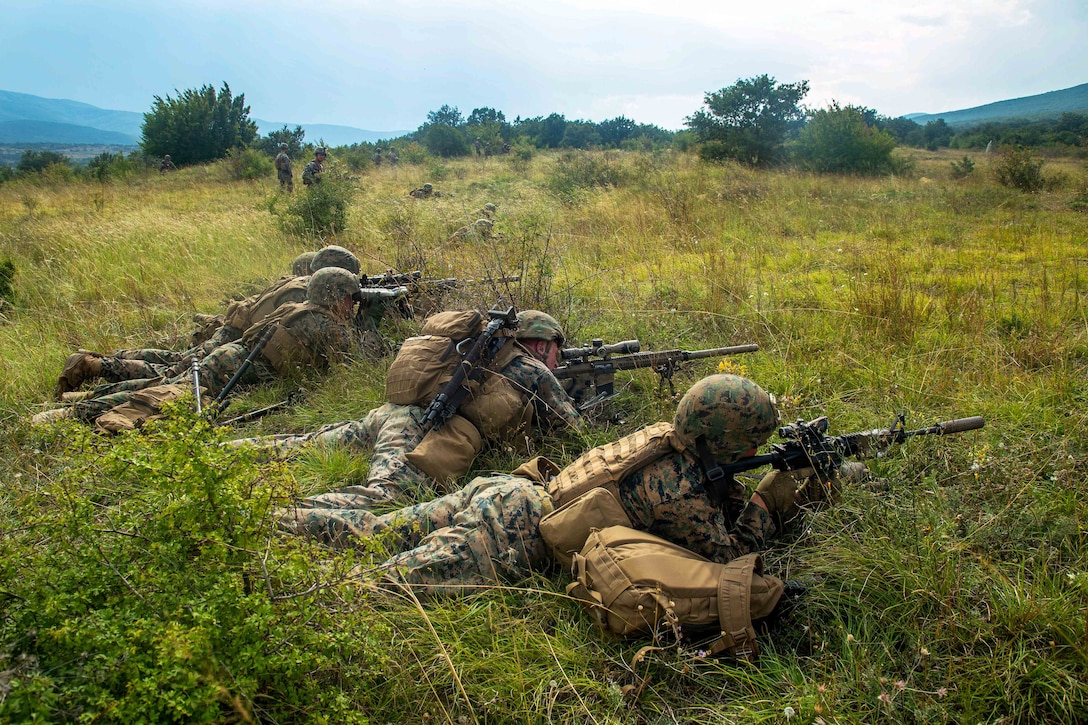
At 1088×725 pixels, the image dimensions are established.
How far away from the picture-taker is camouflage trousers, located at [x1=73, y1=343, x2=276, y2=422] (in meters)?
5.36

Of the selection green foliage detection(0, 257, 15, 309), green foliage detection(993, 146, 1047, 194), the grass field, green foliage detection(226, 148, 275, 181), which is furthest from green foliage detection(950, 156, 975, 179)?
green foliage detection(226, 148, 275, 181)

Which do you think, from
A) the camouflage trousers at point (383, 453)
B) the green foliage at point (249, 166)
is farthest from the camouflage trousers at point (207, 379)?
the green foliage at point (249, 166)

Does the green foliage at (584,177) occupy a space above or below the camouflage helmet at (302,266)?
above

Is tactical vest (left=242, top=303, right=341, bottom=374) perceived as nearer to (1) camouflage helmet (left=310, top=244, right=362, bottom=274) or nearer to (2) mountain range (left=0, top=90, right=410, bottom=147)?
(1) camouflage helmet (left=310, top=244, right=362, bottom=274)

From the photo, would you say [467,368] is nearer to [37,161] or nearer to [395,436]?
[395,436]

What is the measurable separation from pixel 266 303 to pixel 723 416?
498cm

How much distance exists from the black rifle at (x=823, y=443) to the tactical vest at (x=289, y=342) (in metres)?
4.07

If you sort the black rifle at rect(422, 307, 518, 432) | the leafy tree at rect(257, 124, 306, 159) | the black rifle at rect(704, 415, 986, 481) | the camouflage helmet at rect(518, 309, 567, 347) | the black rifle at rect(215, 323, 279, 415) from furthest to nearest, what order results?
the leafy tree at rect(257, 124, 306, 159) → the black rifle at rect(215, 323, 279, 415) → the camouflage helmet at rect(518, 309, 567, 347) → the black rifle at rect(422, 307, 518, 432) → the black rifle at rect(704, 415, 986, 481)

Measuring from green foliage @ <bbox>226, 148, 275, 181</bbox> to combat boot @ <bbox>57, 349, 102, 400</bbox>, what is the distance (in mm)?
15982

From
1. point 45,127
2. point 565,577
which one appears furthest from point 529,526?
point 45,127

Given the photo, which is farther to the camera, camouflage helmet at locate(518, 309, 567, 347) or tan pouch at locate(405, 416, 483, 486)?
camouflage helmet at locate(518, 309, 567, 347)

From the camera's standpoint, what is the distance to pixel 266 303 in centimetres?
644

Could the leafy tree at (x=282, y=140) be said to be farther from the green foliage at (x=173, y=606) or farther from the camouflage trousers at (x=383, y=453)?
the green foliage at (x=173, y=606)

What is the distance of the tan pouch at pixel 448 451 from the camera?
156 inches
